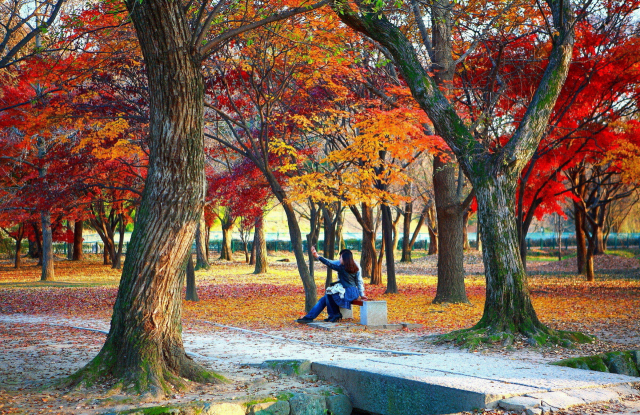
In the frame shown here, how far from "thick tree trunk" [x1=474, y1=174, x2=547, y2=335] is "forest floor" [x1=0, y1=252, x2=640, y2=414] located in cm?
44

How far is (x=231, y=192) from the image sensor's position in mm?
19984

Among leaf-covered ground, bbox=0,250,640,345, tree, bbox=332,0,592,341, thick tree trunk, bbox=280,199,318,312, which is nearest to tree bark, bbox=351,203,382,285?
leaf-covered ground, bbox=0,250,640,345

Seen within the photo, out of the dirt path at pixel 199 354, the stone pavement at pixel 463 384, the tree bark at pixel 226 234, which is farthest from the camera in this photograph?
the tree bark at pixel 226 234

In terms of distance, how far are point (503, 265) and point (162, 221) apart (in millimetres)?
4909

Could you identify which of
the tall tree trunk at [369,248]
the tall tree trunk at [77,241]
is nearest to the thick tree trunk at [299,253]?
the tall tree trunk at [369,248]

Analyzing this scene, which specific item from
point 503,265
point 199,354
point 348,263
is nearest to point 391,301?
point 348,263

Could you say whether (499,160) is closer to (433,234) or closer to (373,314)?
(373,314)

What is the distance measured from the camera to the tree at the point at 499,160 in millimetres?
8219

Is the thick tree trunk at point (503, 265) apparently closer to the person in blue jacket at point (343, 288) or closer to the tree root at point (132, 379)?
the person in blue jacket at point (343, 288)

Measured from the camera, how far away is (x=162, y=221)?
5797mm

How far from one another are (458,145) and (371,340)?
334 centimetres

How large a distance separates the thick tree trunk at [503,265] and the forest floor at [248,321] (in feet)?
1.43

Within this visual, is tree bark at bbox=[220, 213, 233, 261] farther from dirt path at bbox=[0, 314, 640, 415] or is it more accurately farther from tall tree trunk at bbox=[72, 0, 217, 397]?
tall tree trunk at bbox=[72, 0, 217, 397]

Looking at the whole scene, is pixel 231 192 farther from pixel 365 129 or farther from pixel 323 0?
pixel 323 0
